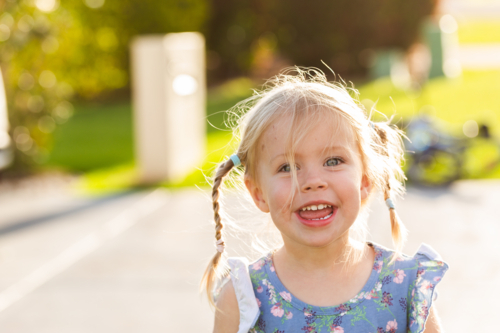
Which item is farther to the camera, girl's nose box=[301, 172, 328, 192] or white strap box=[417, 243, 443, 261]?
white strap box=[417, 243, 443, 261]

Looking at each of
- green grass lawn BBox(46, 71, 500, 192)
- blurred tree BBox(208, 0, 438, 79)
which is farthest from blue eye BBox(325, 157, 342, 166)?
blurred tree BBox(208, 0, 438, 79)

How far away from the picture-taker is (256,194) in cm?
193

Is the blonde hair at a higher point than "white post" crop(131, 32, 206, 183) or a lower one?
higher

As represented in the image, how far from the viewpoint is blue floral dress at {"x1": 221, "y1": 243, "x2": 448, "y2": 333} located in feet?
5.83

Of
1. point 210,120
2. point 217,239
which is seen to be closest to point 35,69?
point 210,120

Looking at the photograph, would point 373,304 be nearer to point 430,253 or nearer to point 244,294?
point 430,253

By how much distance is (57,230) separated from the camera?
6.26 metres

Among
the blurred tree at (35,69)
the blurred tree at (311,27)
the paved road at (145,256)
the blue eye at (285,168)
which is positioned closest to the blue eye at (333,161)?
the blue eye at (285,168)

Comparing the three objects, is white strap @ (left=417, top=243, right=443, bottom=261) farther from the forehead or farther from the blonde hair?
the forehead

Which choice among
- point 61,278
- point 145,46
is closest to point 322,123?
point 61,278

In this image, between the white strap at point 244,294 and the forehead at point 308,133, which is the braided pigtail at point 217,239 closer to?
the white strap at point 244,294

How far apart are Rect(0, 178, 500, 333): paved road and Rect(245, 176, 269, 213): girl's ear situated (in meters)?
0.84

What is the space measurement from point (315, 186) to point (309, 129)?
0.52 feet

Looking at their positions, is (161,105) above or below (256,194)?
below
